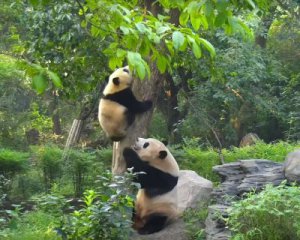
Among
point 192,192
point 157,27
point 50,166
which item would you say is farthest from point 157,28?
point 50,166

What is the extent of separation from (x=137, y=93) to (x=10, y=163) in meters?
4.37

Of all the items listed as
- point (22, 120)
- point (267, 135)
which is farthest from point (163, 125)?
point (22, 120)

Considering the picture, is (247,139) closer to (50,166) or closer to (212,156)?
(212,156)

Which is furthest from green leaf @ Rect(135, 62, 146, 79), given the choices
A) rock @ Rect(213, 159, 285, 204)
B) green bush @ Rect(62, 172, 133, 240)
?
rock @ Rect(213, 159, 285, 204)

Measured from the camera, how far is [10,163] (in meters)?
10.0

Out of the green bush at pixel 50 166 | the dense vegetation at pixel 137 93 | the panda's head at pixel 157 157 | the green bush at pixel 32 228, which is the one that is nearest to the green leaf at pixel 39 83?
the dense vegetation at pixel 137 93

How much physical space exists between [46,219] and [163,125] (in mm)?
10714

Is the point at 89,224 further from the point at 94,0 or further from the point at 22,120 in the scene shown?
the point at 22,120

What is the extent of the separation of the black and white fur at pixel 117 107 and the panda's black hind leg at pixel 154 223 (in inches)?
40.0

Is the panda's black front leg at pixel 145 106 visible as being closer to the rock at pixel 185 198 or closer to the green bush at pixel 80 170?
the rock at pixel 185 198

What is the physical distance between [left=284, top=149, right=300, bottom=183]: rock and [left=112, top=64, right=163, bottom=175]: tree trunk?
5.51ft

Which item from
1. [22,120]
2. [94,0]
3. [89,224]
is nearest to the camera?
[94,0]

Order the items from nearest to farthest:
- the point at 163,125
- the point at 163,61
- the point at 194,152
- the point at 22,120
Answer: the point at 163,61
the point at 194,152
the point at 22,120
the point at 163,125

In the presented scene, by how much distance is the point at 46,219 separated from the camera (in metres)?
6.79
